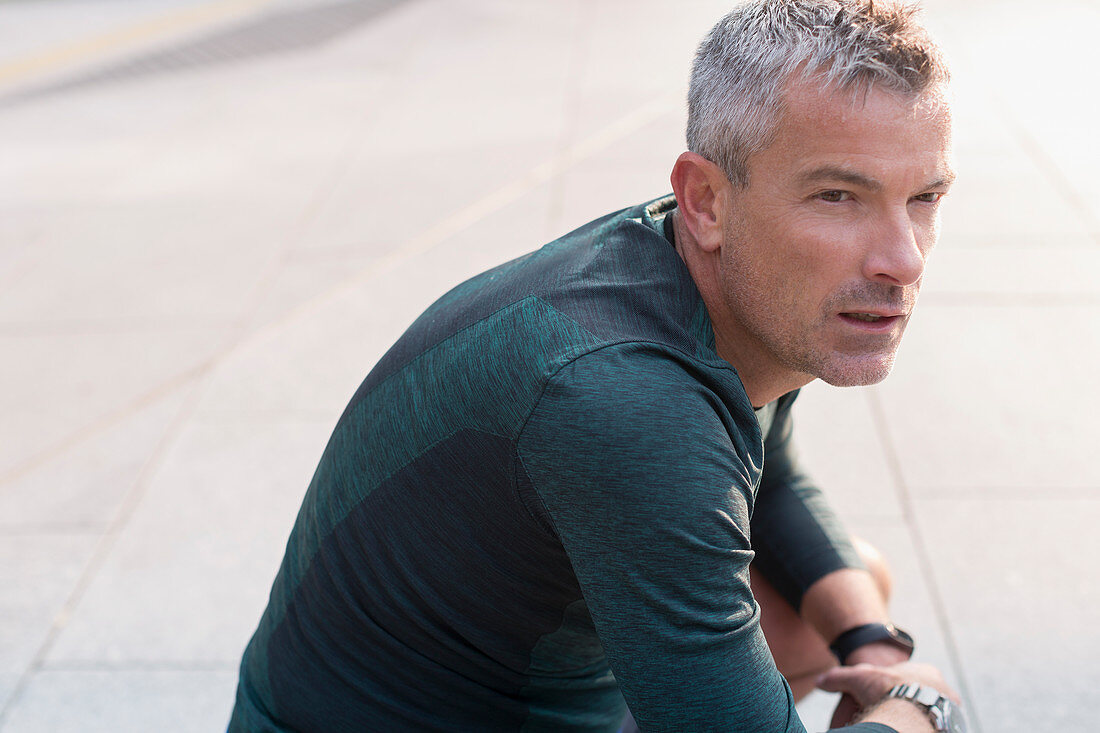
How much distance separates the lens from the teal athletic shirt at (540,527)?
1.18 meters

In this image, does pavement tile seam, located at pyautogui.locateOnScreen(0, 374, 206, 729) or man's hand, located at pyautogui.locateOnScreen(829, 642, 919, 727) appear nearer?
man's hand, located at pyautogui.locateOnScreen(829, 642, 919, 727)

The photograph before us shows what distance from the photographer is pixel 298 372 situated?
13.0 feet

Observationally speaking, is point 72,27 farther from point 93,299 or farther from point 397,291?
point 397,291

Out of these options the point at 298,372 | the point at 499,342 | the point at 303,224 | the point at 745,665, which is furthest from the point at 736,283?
the point at 303,224

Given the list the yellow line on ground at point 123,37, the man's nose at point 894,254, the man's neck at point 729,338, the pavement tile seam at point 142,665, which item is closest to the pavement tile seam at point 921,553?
the man's neck at point 729,338

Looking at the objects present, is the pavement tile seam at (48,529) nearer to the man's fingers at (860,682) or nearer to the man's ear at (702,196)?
the man's fingers at (860,682)

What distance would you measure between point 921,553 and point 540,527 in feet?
6.47

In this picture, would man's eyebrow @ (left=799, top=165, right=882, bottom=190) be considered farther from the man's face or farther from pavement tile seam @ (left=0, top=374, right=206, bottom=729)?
pavement tile seam @ (left=0, top=374, right=206, bottom=729)

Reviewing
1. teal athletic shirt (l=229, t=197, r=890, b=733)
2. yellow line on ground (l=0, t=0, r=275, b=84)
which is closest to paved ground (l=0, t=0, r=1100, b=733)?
yellow line on ground (l=0, t=0, r=275, b=84)

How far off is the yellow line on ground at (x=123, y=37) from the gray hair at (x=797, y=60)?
8483 millimetres

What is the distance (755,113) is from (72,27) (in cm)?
1068

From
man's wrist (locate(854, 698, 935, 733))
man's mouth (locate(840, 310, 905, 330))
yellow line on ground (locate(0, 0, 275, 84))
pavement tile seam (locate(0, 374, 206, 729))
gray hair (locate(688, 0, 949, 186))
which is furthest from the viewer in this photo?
yellow line on ground (locate(0, 0, 275, 84))

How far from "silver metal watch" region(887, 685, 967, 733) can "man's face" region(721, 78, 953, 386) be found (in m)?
0.55

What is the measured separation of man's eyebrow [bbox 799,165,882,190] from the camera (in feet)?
4.34
